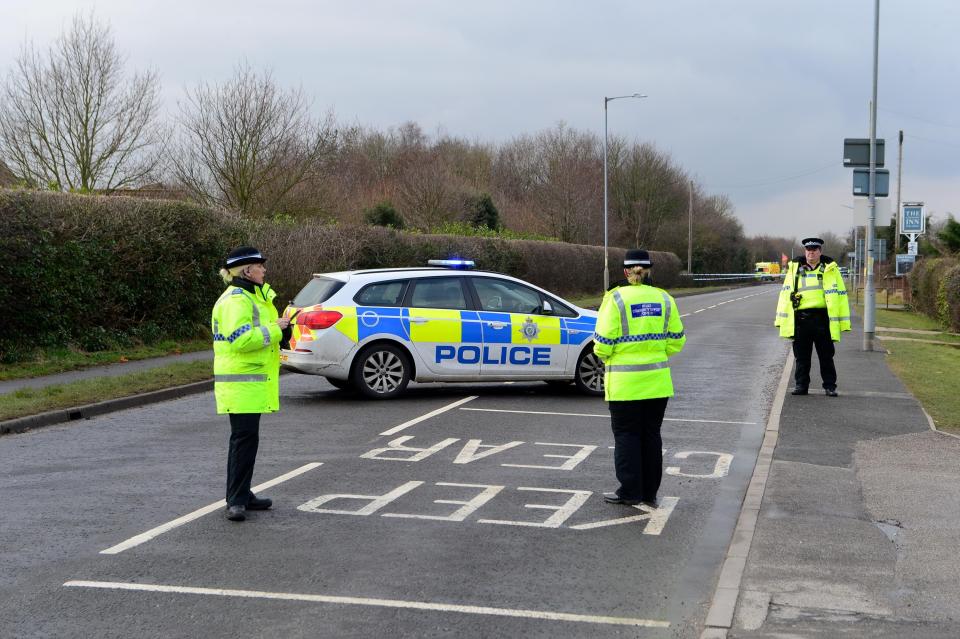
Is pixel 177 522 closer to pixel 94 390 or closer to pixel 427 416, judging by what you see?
pixel 427 416

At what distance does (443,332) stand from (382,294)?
2.90 ft

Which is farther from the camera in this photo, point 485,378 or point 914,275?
point 914,275

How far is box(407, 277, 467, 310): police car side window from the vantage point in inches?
511

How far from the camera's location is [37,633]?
477 cm

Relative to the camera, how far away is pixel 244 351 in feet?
22.5

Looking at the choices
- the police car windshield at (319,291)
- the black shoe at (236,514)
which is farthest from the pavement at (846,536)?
the police car windshield at (319,291)

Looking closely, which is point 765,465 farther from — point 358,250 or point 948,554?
point 358,250

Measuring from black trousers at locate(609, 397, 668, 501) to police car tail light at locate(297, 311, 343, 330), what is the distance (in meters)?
5.83

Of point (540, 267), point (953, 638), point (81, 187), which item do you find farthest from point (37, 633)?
point (540, 267)

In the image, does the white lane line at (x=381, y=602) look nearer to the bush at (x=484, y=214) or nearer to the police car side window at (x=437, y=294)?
the police car side window at (x=437, y=294)

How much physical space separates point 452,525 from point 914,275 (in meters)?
33.3

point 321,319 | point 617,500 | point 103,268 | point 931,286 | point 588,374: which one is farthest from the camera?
point 931,286

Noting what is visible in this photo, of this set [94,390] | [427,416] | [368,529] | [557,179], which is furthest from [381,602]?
[557,179]

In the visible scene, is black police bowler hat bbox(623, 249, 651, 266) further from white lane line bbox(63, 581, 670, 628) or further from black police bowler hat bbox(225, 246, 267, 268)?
white lane line bbox(63, 581, 670, 628)
